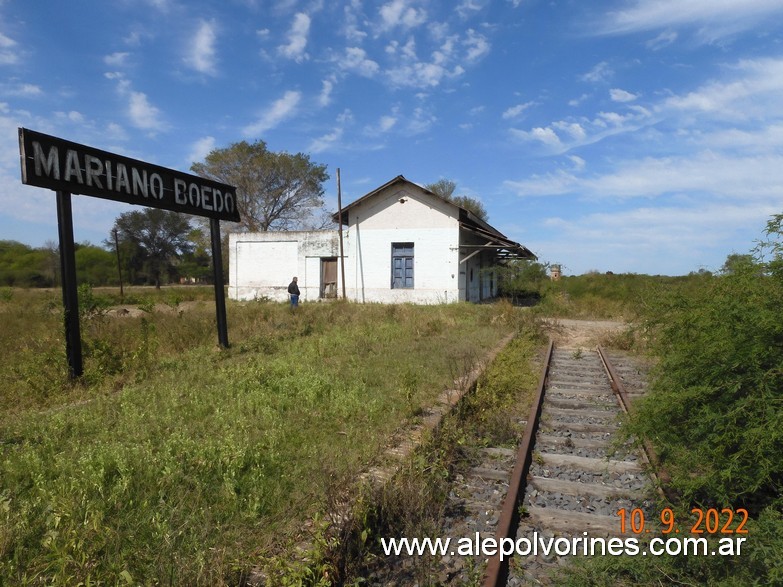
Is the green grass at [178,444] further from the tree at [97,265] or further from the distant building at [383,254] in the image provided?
the tree at [97,265]

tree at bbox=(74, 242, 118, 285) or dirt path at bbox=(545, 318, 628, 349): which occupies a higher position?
tree at bbox=(74, 242, 118, 285)

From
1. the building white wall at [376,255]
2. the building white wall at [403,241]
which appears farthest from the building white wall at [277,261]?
the building white wall at [403,241]

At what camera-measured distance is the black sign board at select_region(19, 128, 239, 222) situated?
20.4 feet

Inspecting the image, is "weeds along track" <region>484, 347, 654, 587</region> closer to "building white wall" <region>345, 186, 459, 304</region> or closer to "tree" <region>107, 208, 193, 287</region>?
"building white wall" <region>345, 186, 459, 304</region>

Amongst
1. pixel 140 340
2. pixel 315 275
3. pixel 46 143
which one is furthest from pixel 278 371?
pixel 315 275

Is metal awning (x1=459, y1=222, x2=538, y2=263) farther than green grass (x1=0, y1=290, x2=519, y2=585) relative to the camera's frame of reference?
Yes

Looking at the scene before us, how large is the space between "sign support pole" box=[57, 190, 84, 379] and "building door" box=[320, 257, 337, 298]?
17.9 meters

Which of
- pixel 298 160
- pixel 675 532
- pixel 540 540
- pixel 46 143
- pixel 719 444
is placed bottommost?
pixel 540 540

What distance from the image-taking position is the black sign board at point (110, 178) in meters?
6.21

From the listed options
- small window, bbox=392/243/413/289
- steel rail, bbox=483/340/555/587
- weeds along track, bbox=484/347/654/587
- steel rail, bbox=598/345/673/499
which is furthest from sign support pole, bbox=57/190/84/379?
small window, bbox=392/243/413/289

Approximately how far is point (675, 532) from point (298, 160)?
44244mm

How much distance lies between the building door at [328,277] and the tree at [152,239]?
38.4 m

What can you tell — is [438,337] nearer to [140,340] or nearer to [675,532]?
[140,340]

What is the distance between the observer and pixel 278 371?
7.06 metres
